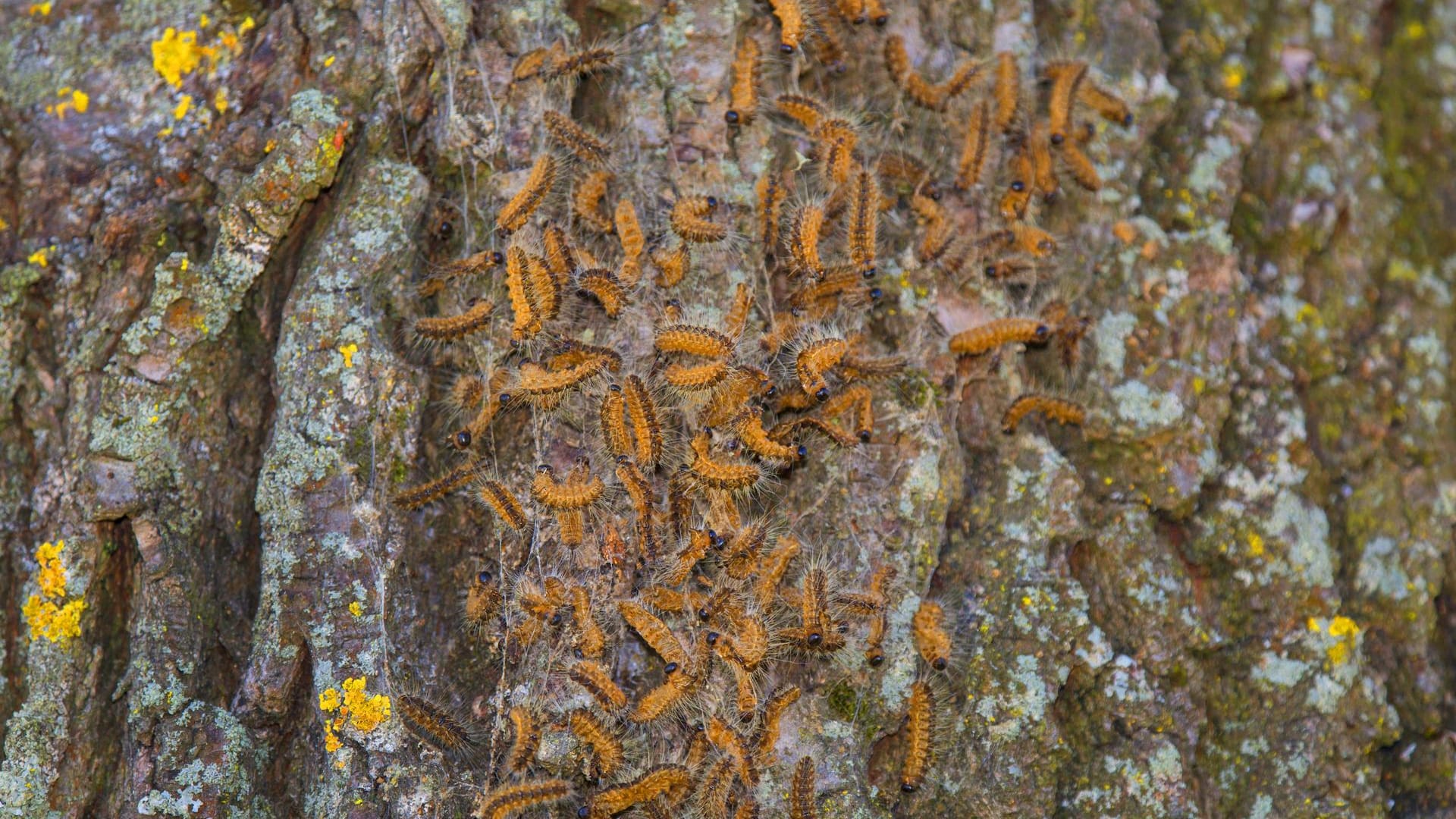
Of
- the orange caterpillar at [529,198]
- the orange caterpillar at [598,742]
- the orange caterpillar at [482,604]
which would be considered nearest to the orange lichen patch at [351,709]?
the orange caterpillar at [482,604]

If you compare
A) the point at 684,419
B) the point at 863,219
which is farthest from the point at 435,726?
the point at 863,219

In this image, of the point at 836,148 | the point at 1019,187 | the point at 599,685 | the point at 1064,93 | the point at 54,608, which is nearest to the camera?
the point at 599,685

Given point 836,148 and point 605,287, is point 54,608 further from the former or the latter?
point 836,148

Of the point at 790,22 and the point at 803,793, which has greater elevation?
the point at 790,22

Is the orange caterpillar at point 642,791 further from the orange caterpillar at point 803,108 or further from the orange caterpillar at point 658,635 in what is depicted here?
the orange caterpillar at point 803,108

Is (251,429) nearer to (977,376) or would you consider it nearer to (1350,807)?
(977,376)

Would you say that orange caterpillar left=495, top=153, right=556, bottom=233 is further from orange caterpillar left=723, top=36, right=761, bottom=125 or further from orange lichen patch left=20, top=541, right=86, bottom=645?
orange lichen patch left=20, top=541, right=86, bottom=645
